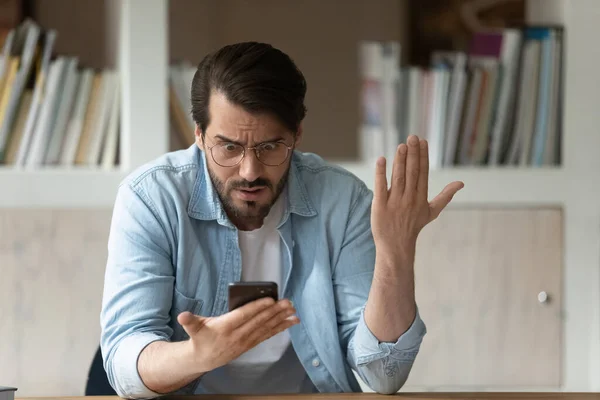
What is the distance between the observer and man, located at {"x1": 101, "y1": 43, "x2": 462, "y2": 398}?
4.75 ft

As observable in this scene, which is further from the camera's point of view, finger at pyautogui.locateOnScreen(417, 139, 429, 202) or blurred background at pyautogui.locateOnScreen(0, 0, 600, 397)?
blurred background at pyautogui.locateOnScreen(0, 0, 600, 397)

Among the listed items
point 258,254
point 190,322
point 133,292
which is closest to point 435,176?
point 258,254

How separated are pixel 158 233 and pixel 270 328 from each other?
354mm

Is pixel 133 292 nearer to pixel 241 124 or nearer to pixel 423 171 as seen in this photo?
pixel 241 124

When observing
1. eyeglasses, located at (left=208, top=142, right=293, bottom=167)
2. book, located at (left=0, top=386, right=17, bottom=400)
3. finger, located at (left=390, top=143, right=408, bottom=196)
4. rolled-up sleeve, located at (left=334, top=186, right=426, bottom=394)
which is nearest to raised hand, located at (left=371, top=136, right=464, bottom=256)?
finger, located at (left=390, top=143, right=408, bottom=196)

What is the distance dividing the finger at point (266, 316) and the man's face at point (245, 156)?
33cm

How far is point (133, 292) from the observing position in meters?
1.52

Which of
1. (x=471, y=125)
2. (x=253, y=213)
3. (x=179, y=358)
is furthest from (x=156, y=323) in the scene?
(x=471, y=125)

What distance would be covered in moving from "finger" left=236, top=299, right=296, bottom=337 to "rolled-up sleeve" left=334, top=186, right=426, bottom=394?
0.26 m

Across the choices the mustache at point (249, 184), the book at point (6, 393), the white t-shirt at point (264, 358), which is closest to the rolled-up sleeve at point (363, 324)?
the white t-shirt at point (264, 358)

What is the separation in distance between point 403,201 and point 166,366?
0.49 m

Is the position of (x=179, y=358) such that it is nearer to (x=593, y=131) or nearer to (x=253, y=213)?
(x=253, y=213)

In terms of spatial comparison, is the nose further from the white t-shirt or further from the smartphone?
the smartphone

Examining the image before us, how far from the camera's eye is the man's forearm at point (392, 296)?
1491 mm
